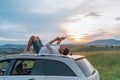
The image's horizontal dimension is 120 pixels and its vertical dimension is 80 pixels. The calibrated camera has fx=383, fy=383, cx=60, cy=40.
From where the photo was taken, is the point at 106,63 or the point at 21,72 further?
the point at 106,63

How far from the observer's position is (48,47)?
10133mm

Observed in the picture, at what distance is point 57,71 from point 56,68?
0.08 metres

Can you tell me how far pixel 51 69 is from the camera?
9.20 metres

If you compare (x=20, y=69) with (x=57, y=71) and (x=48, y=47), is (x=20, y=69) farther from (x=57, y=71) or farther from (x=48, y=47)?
(x=57, y=71)

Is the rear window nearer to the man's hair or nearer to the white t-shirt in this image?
the man's hair

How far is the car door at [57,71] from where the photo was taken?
29.3 feet

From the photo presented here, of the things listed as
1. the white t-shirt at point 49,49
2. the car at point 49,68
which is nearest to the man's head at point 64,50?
the white t-shirt at point 49,49

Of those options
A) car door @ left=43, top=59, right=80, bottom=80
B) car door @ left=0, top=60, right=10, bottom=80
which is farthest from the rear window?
car door @ left=0, top=60, right=10, bottom=80

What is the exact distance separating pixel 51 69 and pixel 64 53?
0.92 meters

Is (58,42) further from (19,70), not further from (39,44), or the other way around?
(19,70)

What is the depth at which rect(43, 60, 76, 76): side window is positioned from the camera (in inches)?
354

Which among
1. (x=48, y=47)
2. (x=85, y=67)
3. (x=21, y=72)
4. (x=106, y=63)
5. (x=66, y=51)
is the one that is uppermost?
(x=48, y=47)

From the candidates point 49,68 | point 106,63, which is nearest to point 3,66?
point 49,68

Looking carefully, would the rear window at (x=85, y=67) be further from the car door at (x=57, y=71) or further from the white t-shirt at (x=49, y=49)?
the white t-shirt at (x=49, y=49)
